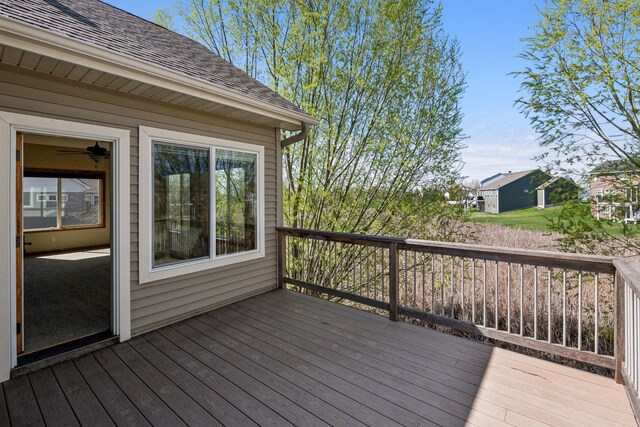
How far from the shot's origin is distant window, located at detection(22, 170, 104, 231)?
759 cm

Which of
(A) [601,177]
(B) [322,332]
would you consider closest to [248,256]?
(B) [322,332]

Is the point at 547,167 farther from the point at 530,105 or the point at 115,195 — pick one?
the point at 115,195

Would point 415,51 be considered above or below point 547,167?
above

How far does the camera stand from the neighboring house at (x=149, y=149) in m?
2.44

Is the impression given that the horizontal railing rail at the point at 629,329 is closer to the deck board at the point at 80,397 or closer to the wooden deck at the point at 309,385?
the wooden deck at the point at 309,385

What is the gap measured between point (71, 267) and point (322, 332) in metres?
5.76

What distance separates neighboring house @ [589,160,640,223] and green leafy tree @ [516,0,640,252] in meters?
0.04

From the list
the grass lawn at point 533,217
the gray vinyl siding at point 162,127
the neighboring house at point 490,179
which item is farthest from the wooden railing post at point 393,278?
the neighboring house at point 490,179

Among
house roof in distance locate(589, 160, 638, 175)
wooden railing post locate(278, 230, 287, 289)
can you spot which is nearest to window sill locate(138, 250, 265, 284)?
wooden railing post locate(278, 230, 287, 289)

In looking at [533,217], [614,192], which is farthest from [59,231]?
[533,217]

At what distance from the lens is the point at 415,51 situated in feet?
20.7

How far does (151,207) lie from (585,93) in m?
5.58

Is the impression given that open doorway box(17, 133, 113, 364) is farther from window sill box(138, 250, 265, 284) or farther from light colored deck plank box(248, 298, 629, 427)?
light colored deck plank box(248, 298, 629, 427)

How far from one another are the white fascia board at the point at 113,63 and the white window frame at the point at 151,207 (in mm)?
547
